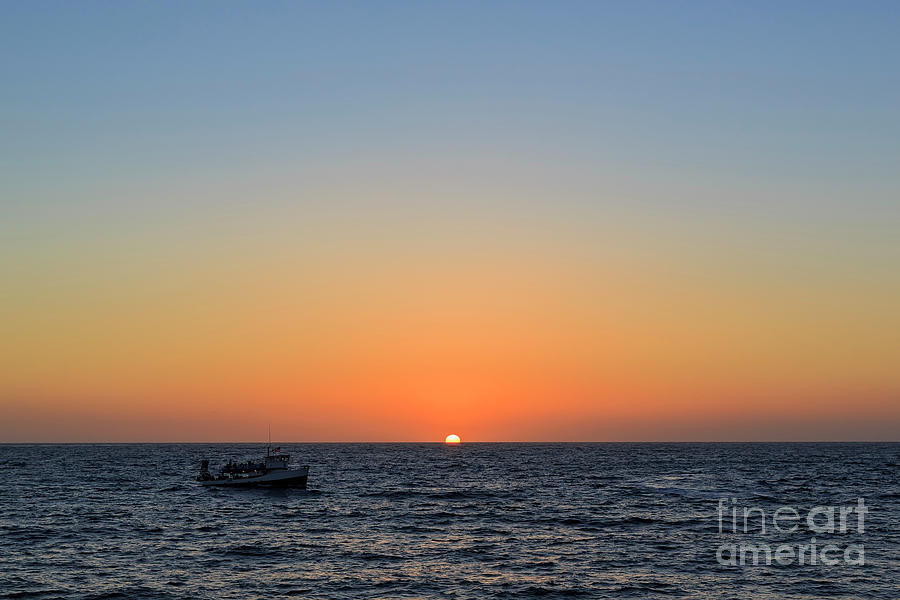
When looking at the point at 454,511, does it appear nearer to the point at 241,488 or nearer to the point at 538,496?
the point at 538,496

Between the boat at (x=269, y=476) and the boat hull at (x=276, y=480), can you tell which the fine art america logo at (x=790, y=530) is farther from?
the boat at (x=269, y=476)

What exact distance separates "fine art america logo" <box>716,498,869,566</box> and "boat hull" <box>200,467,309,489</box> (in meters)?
43.6

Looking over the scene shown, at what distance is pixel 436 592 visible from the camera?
36.4 meters

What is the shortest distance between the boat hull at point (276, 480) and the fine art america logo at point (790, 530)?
4357cm

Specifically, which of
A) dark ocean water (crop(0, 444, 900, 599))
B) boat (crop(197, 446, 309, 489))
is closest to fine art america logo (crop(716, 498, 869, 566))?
dark ocean water (crop(0, 444, 900, 599))

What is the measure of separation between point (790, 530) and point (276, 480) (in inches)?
2062

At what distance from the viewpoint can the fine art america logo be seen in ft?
141

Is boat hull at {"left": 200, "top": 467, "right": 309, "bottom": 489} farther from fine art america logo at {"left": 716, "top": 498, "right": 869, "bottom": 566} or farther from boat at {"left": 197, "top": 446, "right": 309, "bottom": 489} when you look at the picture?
fine art america logo at {"left": 716, "top": 498, "right": 869, "bottom": 566}

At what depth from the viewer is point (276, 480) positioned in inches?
3319

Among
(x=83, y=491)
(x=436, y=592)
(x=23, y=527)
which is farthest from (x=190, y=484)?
(x=436, y=592)

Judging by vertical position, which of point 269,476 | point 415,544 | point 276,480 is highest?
point 269,476

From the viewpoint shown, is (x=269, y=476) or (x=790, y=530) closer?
(x=790, y=530)

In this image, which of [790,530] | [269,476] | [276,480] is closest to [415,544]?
[790,530]

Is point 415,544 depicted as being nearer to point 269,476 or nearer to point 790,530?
point 790,530
